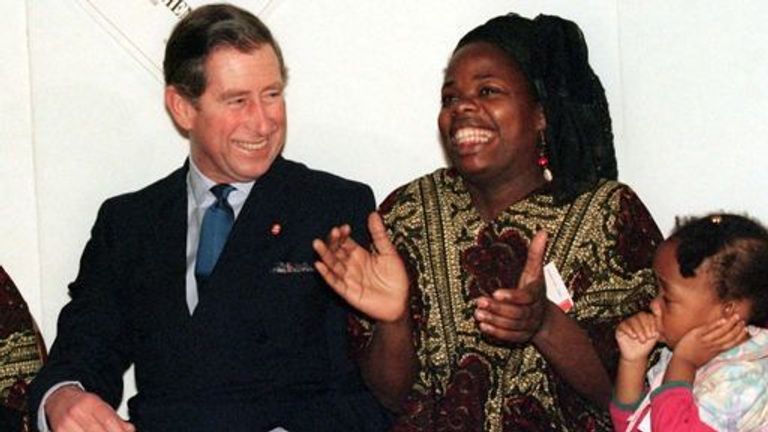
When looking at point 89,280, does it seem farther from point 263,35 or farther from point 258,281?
point 263,35

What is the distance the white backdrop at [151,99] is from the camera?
159 inches

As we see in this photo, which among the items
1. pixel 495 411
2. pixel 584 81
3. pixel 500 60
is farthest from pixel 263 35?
pixel 495 411

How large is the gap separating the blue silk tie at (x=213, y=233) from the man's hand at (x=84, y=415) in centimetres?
42

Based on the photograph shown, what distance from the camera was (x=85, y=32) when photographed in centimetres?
410

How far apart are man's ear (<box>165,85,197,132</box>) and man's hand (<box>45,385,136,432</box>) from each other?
2.43 ft

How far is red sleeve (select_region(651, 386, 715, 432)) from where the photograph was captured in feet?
9.82

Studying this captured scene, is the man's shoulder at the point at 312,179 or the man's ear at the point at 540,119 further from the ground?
the man's ear at the point at 540,119

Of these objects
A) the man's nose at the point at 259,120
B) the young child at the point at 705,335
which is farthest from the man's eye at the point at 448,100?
the young child at the point at 705,335

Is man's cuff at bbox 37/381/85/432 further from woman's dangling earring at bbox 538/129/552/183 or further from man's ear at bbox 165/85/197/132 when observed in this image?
woman's dangling earring at bbox 538/129/552/183

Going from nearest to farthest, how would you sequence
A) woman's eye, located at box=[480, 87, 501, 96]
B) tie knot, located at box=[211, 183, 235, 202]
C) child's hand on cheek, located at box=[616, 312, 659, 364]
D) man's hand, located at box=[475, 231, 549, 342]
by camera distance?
man's hand, located at box=[475, 231, 549, 342] → child's hand on cheek, located at box=[616, 312, 659, 364] → woman's eye, located at box=[480, 87, 501, 96] → tie knot, located at box=[211, 183, 235, 202]

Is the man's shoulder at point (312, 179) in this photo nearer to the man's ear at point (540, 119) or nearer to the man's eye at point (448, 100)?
the man's eye at point (448, 100)

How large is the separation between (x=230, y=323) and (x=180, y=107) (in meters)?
0.57

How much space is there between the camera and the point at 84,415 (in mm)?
3250

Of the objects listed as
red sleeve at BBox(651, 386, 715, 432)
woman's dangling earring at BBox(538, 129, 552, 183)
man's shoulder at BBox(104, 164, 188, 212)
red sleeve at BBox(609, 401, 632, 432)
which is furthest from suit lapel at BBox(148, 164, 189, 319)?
red sleeve at BBox(651, 386, 715, 432)
